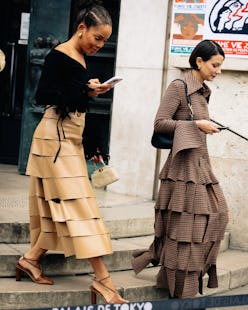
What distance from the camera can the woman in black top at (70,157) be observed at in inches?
205

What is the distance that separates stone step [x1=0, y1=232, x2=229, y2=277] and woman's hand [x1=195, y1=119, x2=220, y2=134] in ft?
4.44

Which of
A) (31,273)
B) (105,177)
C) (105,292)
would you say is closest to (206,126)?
(105,177)

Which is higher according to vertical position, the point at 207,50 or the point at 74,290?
the point at 207,50

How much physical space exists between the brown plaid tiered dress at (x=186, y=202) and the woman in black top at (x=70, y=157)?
1.59ft

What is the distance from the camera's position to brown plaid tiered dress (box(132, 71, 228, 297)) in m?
5.49

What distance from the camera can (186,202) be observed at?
18.1 ft

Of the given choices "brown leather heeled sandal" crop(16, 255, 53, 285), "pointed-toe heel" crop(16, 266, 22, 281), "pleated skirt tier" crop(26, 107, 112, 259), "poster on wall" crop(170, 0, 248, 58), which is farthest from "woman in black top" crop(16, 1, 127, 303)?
"poster on wall" crop(170, 0, 248, 58)

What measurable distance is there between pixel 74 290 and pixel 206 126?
1411 mm

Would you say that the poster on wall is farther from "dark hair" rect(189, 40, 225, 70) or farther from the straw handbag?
the straw handbag

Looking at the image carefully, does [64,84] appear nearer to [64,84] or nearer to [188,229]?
[64,84]

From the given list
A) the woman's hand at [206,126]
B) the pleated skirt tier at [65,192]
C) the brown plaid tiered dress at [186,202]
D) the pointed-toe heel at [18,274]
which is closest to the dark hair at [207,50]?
the brown plaid tiered dress at [186,202]

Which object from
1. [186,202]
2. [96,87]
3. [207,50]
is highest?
[207,50]

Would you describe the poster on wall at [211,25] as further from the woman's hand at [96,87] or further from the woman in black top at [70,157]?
the woman's hand at [96,87]

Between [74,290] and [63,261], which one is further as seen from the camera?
[63,261]
